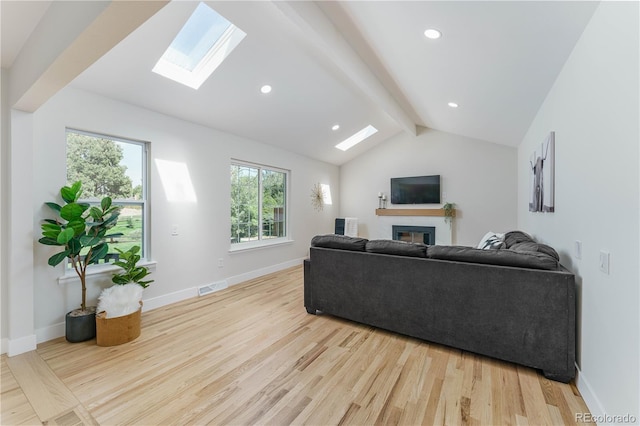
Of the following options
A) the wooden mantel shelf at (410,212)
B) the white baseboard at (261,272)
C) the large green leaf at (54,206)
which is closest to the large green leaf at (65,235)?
the large green leaf at (54,206)

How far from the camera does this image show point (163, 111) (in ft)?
11.5

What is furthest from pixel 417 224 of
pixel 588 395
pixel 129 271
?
pixel 129 271

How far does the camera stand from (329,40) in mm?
2680

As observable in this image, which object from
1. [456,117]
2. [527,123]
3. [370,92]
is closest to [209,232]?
[370,92]

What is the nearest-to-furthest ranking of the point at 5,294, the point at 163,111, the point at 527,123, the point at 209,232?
the point at 5,294 → the point at 163,111 → the point at 527,123 → the point at 209,232

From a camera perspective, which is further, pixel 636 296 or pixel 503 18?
pixel 503 18

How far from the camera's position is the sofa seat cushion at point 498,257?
210 cm

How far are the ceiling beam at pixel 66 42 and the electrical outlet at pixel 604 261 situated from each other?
2517 millimetres

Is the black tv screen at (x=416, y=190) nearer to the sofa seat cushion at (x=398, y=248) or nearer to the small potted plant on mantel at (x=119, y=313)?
the sofa seat cushion at (x=398, y=248)

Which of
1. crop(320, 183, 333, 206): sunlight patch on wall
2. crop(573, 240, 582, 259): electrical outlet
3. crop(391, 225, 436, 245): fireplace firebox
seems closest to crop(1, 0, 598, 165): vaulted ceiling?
crop(573, 240, 582, 259): electrical outlet

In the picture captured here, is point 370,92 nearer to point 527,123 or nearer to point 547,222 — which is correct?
point 527,123

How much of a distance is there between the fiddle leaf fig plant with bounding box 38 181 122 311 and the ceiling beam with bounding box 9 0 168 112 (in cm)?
84

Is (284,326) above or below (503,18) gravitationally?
below

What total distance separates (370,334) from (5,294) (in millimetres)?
3230
